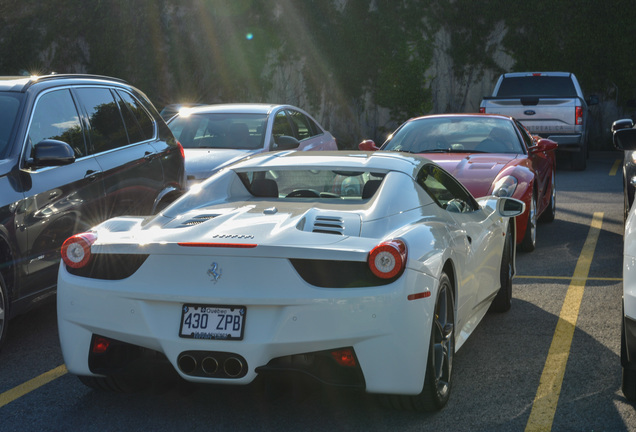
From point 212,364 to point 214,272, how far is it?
0.43 m

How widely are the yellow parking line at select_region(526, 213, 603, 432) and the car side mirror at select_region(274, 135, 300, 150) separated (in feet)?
13.4

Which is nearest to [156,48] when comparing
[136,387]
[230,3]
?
[230,3]

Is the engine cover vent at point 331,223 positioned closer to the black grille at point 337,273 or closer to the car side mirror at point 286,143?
the black grille at point 337,273

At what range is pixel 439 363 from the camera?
14.0 ft

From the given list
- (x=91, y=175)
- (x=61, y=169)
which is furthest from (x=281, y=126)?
(x=61, y=169)

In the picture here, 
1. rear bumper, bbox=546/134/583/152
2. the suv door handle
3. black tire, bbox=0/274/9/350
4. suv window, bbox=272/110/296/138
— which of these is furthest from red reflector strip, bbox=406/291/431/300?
rear bumper, bbox=546/134/583/152

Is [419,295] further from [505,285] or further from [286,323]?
[505,285]

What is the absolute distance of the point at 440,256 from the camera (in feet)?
14.0

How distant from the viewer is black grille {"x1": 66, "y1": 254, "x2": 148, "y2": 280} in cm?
399

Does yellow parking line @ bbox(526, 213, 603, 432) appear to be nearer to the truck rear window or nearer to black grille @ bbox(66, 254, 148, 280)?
black grille @ bbox(66, 254, 148, 280)

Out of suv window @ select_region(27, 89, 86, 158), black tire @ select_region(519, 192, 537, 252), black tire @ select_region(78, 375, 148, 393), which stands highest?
suv window @ select_region(27, 89, 86, 158)

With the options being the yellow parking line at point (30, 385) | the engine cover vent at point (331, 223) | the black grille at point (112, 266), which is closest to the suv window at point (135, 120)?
the yellow parking line at point (30, 385)

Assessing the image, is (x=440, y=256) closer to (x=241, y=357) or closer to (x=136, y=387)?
(x=241, y=357)

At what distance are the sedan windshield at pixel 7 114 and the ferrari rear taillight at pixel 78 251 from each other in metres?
1.85
